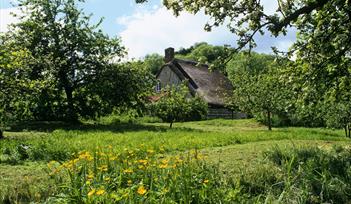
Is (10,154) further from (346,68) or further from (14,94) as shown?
(346,68)

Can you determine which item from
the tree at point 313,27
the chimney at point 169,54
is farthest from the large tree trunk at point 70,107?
the chimney at point 169,54

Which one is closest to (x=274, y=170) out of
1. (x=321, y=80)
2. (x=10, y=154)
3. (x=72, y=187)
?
(x=72, y=187)

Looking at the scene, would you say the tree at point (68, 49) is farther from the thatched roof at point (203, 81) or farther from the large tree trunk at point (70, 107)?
the thatched roof at point (203, 81)

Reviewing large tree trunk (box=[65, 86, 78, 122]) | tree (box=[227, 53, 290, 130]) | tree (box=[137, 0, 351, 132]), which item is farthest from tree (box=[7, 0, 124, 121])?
tree (box=[137, 0, 351, 132])

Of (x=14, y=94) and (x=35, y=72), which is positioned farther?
(x=35, y=72)

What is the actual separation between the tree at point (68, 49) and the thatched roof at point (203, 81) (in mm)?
18485

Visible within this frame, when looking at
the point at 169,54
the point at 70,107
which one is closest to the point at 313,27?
the point at 70,107

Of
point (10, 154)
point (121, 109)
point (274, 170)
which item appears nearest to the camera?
point (274, 170)

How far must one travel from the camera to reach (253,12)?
28.5ft

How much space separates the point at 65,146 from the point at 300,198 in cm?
673

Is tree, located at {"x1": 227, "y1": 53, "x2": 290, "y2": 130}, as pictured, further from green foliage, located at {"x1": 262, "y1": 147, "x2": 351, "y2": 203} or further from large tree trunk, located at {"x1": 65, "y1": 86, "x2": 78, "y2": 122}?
green foliage, located at {"x1": 262, "y1": 147, "x2": 351, "y2": 203}

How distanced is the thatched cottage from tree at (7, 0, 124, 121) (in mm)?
17123

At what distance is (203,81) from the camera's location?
4600 cm

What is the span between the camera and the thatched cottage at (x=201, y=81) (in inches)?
1713
